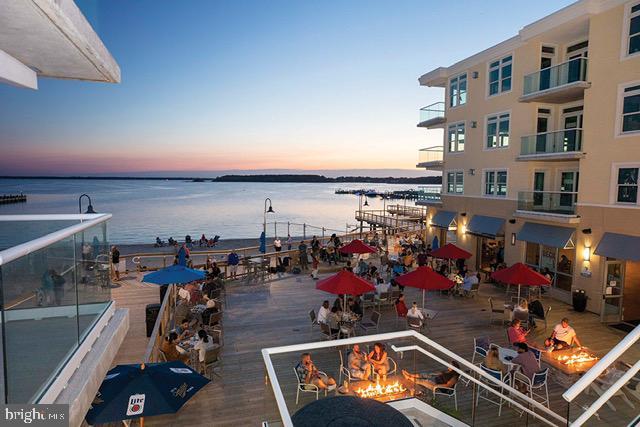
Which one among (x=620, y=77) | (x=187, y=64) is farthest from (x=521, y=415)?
(x=187, y=64)

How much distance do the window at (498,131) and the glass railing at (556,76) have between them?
7.08 feet

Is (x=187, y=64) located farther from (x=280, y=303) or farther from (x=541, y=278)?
(x=541, y=278)

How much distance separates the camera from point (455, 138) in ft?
83.1

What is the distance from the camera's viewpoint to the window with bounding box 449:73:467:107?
24281mm

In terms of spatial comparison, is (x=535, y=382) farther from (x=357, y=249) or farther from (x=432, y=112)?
(x=432, y=112)

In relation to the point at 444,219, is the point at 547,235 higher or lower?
higher

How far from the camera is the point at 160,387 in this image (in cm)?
623

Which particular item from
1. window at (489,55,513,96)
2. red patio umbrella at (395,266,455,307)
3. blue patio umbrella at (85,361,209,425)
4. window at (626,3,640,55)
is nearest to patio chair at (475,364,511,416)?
red patio umbrella at (395,266,455,307)

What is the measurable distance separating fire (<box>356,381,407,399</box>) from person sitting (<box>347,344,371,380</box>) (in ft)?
0.90

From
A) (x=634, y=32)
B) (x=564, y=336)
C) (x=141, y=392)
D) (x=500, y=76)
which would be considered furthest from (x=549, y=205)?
(x=141, y=392)

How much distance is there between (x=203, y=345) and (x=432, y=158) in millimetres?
23022

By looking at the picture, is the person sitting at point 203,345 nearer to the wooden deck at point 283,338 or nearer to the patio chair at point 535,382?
the wooden deck at point 283,338

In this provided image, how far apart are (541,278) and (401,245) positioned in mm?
14440

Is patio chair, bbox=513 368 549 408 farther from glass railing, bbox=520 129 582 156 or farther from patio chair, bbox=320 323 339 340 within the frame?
glass railing, bbox=520 129 582 156
